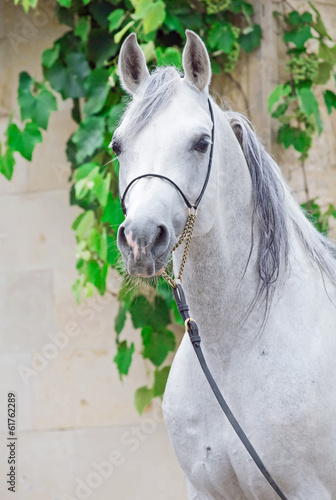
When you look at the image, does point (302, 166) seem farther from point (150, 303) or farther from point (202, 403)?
point (202, 403)

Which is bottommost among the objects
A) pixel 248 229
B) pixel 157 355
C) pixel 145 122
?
pixel 157 355

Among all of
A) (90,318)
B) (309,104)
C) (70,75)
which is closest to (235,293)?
(309,104)

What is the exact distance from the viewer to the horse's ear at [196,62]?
1873 millimetres

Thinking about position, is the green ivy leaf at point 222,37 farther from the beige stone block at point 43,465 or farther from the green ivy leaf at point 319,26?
the beige stone block at point 43,465

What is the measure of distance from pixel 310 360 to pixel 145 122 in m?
0.70

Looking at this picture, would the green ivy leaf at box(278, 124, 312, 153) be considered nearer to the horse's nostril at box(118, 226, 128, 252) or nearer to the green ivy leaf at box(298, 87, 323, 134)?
the green ivy leaf at box(298, 87, 323, 134)

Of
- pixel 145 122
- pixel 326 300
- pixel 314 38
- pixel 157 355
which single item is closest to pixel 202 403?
pixel 326 300

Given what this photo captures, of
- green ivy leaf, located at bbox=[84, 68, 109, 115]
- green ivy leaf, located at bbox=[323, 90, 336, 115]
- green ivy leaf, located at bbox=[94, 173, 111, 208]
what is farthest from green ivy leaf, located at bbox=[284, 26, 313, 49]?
green ivy leaf, located at bbox=[94, 173, 111, 208]

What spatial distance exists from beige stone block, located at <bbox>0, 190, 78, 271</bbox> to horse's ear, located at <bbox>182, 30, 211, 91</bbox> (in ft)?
6.40

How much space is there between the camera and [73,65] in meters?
3.53

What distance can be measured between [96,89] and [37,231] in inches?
32.1

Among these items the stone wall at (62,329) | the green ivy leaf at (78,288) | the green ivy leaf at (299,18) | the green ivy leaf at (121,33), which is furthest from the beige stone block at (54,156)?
the green ivy leaf at (299,18)

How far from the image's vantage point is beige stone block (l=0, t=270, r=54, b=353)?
12.3ft

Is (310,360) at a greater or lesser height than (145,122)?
lesser
